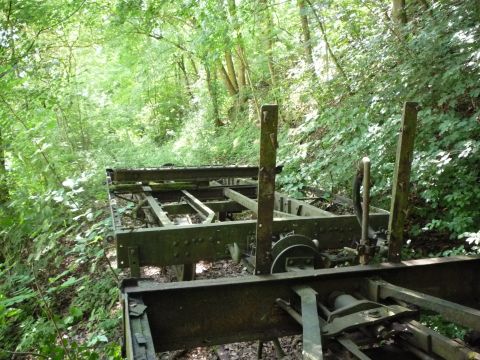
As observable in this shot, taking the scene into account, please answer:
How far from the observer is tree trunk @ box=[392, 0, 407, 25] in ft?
20.3

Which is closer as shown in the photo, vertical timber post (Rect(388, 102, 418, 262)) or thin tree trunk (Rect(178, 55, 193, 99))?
vertical timber post (Rect(388, 102, 418, 262))

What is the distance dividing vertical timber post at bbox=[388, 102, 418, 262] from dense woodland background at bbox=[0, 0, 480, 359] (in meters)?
1.01

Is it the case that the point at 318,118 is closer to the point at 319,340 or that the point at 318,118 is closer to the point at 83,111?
the point at 319,340

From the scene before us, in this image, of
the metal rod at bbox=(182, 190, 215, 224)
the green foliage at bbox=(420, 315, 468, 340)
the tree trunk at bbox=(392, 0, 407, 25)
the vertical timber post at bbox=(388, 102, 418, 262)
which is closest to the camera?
the vertical timber post at bbox=(388, 102, 418, 262)

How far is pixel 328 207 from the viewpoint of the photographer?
5094mm

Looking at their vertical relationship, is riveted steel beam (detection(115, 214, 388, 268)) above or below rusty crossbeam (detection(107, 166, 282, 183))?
below

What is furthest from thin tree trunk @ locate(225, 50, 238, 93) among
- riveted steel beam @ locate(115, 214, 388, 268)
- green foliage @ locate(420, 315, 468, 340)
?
green foliage @ locate(420, 315, 468, 340)

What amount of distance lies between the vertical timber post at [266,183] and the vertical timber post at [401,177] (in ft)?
2.69

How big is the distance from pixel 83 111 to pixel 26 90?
4.35 meters

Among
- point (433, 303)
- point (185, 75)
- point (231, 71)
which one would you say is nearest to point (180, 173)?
point (433, 303)

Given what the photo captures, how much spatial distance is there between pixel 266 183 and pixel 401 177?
0.90 m

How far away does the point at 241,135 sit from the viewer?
13.5m

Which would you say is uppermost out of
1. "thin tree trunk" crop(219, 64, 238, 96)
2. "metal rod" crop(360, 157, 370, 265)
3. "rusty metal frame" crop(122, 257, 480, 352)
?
"thin tree trunk" crop(219, 64, 238, 96)

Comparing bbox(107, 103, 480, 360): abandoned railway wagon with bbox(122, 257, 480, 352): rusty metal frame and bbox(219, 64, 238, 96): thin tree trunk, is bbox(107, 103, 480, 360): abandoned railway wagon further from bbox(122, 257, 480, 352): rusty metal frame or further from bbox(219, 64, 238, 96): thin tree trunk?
bbox(219, 64, 238, 96): thin tree trunk
